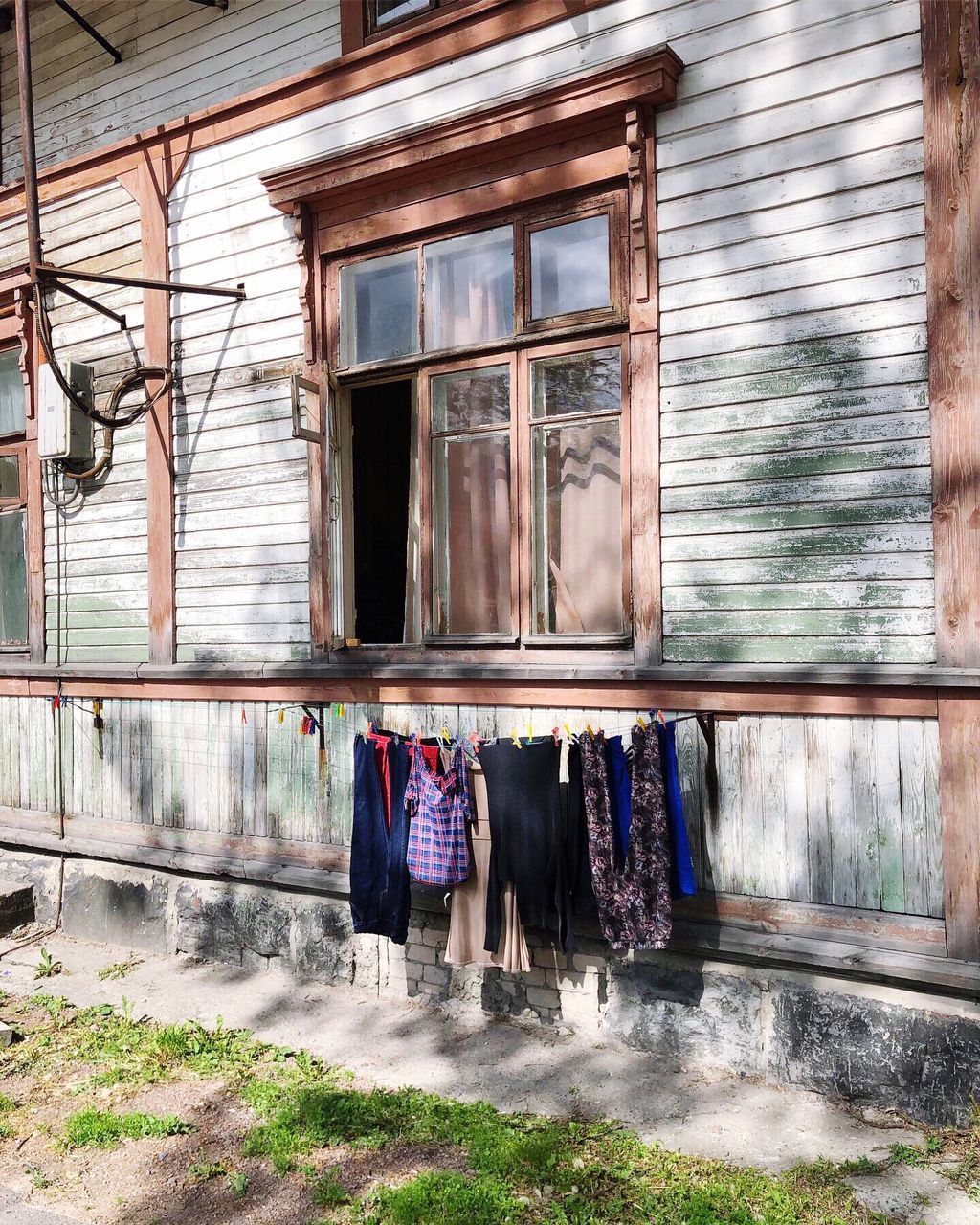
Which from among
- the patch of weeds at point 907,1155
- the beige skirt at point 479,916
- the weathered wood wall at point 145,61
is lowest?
the patch of weeds at point 907,1155

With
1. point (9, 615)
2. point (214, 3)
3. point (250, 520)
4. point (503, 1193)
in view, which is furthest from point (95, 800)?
point (214, 3)

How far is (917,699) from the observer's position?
387cm

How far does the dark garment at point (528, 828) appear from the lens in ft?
14.3

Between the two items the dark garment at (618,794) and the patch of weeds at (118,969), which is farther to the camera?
the patch of weeds at (118,969)

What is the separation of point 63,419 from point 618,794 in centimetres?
426

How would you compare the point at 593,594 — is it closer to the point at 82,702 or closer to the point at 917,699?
the point at 917,699

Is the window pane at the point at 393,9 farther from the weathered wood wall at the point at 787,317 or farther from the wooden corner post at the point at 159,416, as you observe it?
the wooden corner post at the point at 159,416

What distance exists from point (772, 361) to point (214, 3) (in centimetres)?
422

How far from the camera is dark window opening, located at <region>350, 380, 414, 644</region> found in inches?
216

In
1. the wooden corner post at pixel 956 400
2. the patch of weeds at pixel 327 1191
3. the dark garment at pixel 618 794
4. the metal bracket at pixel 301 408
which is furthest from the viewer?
the metal bracket at pixel 301 408

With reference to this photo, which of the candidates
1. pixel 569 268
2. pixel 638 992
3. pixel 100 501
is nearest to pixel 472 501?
pixel 569 268

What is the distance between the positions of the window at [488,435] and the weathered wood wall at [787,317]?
368 millimetres

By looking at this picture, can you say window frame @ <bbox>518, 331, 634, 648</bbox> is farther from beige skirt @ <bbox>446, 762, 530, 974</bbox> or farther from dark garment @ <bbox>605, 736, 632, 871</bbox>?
beige skirt @ <bbox>446, 762, 530, 974</bbox>

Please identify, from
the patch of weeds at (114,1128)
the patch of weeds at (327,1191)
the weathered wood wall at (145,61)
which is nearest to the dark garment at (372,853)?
the patch of weeds at (114,1128)
